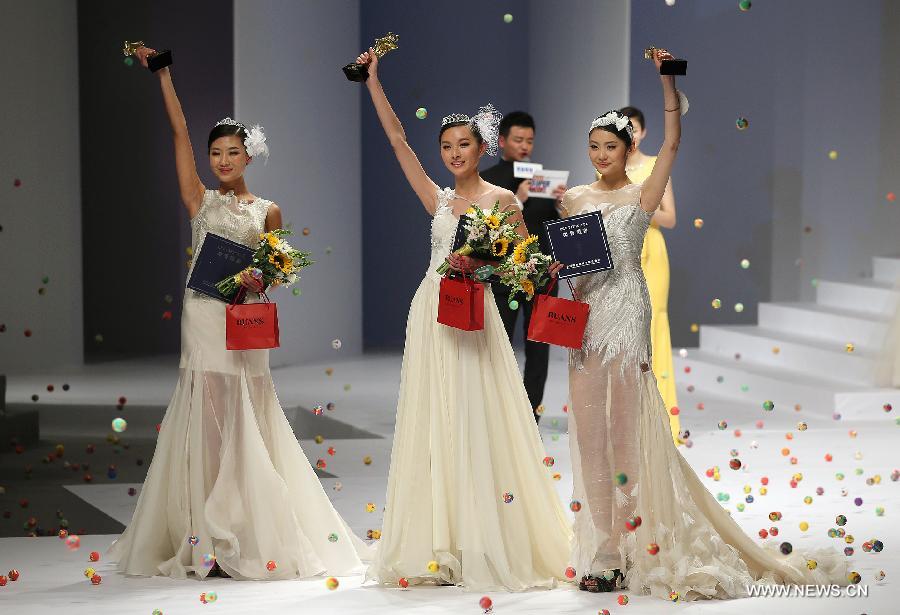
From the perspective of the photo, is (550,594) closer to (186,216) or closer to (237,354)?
(237,354)

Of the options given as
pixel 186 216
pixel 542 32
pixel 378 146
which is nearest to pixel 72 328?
pixel 186 216

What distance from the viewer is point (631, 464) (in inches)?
169

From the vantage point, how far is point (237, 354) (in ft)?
15.5

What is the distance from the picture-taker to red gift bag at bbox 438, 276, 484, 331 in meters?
4.36

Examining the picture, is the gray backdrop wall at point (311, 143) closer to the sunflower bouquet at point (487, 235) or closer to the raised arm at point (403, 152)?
the raised arm at point (403, 152)

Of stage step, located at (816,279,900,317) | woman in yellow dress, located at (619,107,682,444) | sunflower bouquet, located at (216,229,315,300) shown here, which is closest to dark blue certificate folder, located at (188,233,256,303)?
sunflower bouquet, located at (216,229,315,300)

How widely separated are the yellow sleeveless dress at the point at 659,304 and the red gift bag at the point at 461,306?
258 centimetres

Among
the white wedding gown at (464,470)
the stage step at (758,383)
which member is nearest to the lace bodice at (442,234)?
the white wedding gown at (464,470)

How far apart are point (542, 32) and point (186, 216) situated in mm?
3585

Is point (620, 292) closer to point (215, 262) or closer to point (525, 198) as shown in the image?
A: point (215, 262)

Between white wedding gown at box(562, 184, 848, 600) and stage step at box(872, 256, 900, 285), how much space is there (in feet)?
20.0

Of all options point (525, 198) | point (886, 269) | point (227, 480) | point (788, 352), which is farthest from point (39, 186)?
point (227, 480)

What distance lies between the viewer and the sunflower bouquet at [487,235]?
4359mm

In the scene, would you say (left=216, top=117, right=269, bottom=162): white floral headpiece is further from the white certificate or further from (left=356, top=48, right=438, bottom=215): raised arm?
the white certificate
